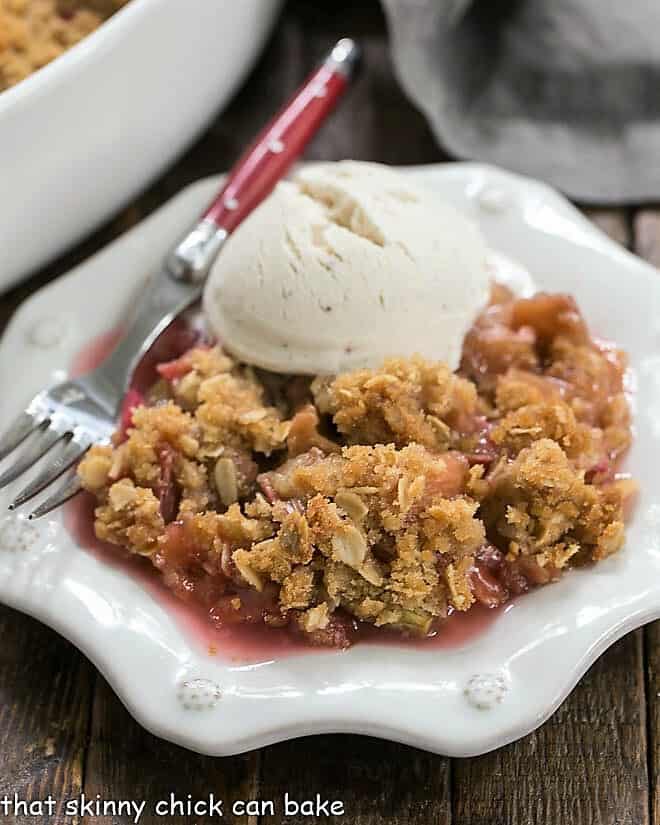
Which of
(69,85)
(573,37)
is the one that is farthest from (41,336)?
Result: (573,37)

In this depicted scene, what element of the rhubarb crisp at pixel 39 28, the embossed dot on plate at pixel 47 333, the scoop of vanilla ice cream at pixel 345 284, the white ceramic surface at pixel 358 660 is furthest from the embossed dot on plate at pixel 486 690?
the rhubarb crisp at pixel 39 28

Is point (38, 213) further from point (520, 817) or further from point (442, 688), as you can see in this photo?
point (520, 817)

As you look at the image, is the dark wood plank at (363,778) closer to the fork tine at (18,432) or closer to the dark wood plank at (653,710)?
the dark wood plank at (653,710)

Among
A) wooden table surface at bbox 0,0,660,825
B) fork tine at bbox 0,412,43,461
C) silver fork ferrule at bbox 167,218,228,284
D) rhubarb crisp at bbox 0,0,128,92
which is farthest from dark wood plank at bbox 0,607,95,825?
rhubarb crisp at bbox 0,0,128,92

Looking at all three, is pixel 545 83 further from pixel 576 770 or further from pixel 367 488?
pixel 576 770

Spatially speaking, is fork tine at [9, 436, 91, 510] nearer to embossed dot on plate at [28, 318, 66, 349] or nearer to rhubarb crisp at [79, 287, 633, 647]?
rhubarb crisp at [79, 287, 633, 647]

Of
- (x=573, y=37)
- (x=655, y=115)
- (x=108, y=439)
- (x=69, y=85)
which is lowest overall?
(x=655, y=115)
